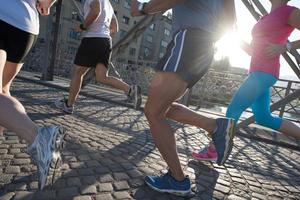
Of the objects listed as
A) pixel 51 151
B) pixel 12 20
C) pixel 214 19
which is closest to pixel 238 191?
pixel 214 19

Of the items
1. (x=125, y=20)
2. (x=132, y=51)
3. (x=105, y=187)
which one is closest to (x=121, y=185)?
(x=105, y=187)

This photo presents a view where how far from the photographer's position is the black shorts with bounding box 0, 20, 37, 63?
1.95 m

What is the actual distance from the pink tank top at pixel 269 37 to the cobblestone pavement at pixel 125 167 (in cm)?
108

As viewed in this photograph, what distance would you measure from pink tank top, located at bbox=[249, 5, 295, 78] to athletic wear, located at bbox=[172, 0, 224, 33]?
42.8 inches

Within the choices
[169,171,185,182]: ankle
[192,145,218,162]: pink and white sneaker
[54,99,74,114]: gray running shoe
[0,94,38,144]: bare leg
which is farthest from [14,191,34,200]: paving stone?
[54,99,74,114]: gray running shoe

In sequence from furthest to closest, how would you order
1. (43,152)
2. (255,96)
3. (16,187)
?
(255,96)
(16,187)
(43,152)

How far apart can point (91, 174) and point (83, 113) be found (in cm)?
265

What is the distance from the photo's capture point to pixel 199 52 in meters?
2.29

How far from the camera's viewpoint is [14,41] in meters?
2.03

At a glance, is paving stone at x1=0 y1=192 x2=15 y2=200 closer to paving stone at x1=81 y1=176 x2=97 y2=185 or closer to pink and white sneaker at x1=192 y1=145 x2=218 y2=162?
paving stone at x1=81 y1=176 x2=97 y2=185

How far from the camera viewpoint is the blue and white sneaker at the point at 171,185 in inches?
93.6

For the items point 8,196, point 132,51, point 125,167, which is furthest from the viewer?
point 132,51

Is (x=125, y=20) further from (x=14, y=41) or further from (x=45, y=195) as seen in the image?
(x=45, y=195)

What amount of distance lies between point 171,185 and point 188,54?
37.3 inches
